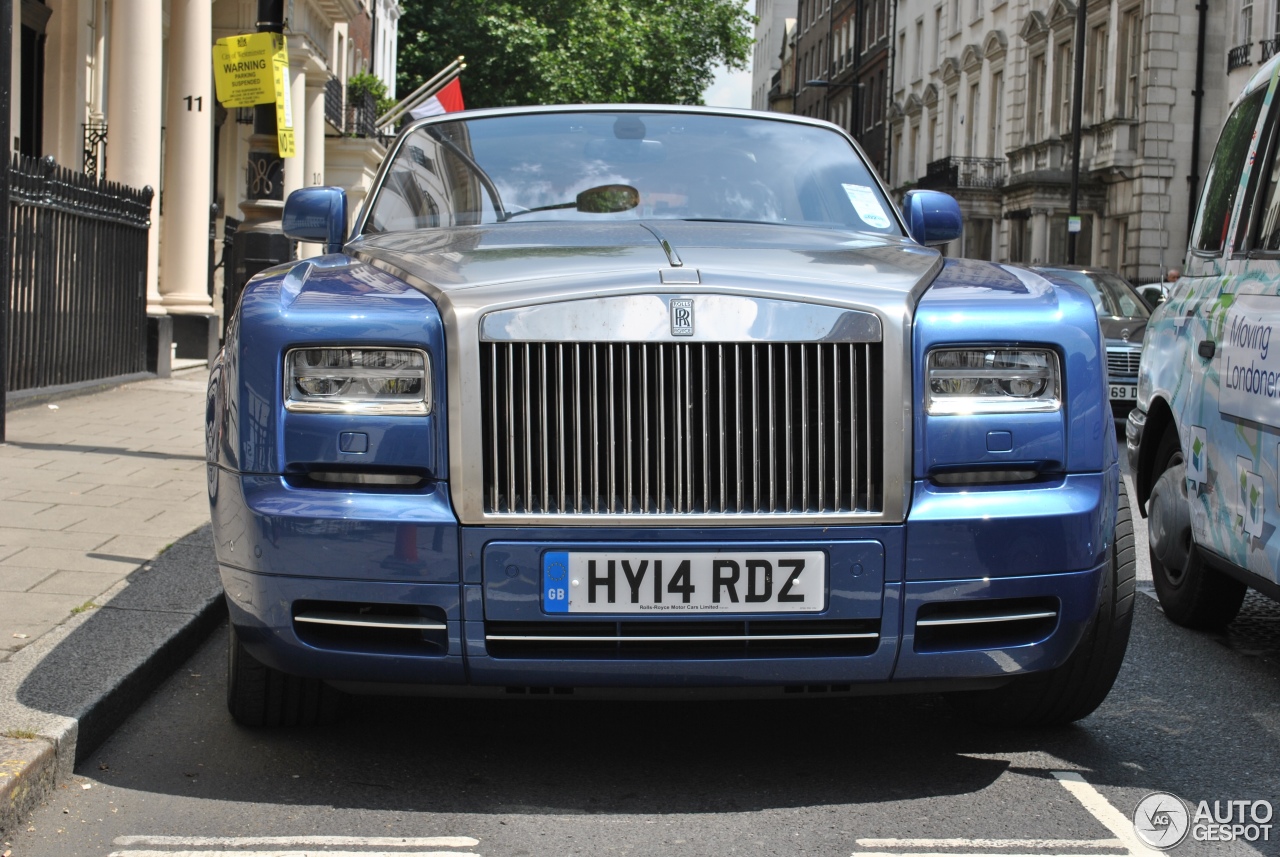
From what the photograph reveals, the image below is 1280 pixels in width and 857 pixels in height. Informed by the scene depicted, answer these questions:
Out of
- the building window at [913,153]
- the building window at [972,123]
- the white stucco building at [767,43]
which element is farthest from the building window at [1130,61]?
the white stucco building at [767,43]

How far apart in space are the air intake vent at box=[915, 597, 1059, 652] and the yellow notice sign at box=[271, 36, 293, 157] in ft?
22.3

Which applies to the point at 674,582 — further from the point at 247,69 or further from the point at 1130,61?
the point at 1130,61

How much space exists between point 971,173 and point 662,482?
48.1 metres

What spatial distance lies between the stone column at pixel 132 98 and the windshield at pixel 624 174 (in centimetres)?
1151

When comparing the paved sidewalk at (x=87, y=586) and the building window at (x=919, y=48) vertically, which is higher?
the building window at (x=919, y=48)

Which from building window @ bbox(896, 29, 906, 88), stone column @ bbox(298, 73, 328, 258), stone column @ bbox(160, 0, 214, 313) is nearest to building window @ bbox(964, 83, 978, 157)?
building window @ bbox(896, 29, 906, 88)

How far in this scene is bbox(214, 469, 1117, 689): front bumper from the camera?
349 cm

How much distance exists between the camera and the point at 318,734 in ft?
13.7

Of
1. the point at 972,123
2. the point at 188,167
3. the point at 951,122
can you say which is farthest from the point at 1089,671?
the point at 951,122

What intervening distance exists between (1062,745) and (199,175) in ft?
52.5

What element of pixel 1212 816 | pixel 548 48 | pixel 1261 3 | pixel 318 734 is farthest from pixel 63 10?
pixel 548 48

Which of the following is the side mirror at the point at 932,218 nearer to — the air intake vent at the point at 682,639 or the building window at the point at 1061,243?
the air intake vent at the point at 682,639

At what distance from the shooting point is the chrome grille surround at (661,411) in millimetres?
3500

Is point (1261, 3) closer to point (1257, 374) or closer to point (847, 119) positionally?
point (1257, 374)
